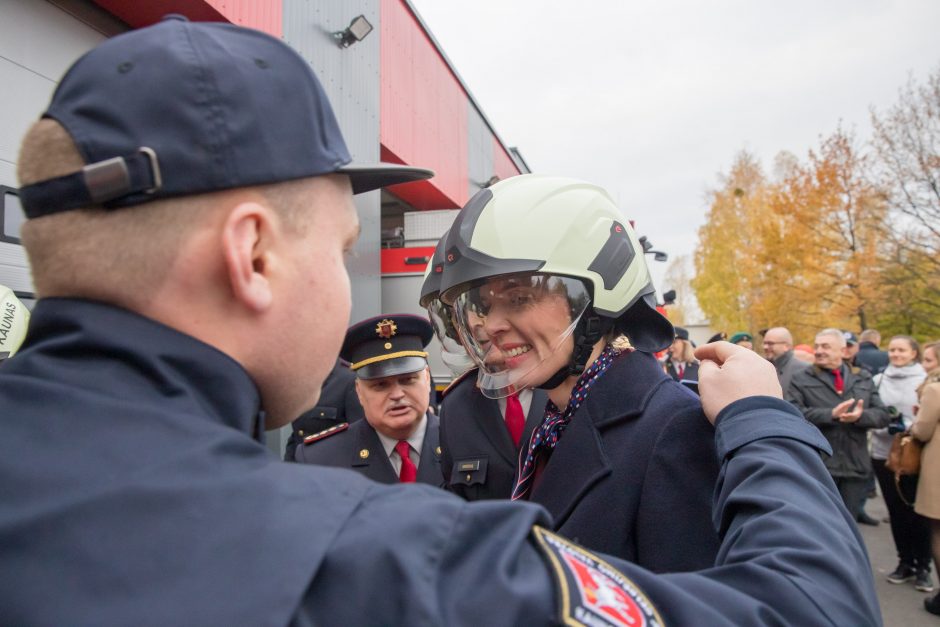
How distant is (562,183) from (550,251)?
276 millimetres

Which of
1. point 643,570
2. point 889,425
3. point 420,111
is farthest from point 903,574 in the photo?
point 420,111

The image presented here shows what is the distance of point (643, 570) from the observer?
86 centimetres

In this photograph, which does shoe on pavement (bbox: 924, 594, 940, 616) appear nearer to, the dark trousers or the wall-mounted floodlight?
the dark trousers

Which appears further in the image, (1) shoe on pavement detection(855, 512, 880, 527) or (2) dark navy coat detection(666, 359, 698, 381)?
(2) dark navy coat detection(666, 359, 698, 381)

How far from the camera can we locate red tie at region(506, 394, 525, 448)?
3.25 m

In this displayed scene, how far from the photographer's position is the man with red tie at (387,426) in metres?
3.44

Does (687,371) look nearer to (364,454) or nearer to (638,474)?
(364,454)

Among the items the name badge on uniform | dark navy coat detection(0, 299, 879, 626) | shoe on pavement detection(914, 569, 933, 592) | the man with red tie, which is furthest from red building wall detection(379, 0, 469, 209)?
dark navy coat detection(0, 299, 879, 626)

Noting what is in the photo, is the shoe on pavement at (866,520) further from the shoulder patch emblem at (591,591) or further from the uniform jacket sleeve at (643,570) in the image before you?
the shoulder patch emblem at (591,591)

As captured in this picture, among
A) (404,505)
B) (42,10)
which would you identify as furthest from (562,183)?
(42,10)

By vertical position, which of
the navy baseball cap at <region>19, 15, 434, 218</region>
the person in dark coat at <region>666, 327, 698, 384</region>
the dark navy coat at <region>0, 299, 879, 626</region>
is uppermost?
the navy baseball cap at <region>19, 15, 434, 218</region>

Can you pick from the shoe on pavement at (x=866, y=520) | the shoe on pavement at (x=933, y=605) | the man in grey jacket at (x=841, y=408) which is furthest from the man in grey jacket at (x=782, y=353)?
the shoe on pavement at (x=933, y=605)

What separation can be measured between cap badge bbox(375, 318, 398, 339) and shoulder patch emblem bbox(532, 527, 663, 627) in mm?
2969

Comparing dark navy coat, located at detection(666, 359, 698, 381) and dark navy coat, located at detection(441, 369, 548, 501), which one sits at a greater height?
dark navy coat, located at detection(441, 369, 548, 501)
